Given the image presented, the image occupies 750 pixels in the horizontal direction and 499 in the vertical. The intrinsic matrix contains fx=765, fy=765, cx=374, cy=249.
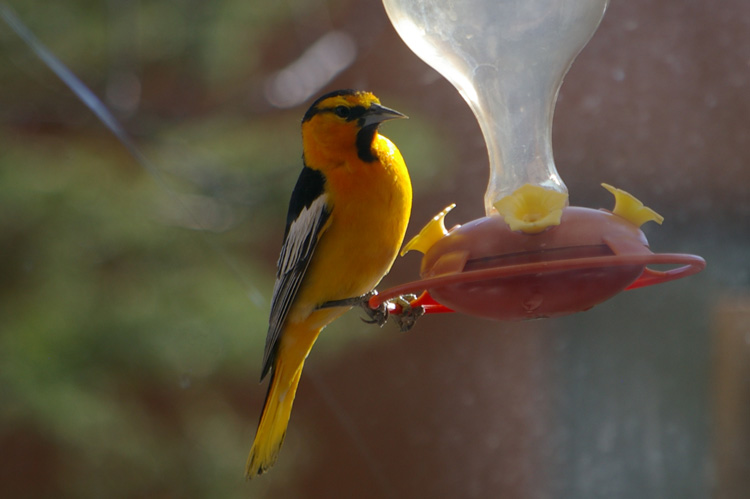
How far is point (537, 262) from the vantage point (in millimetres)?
1077

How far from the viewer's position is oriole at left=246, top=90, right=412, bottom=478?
168 centimetres

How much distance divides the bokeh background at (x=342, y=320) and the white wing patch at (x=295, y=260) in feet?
2.47

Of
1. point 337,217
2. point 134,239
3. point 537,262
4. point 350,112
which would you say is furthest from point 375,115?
point 134,239

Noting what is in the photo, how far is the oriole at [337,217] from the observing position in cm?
168

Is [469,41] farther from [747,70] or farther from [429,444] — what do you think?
[429,444]

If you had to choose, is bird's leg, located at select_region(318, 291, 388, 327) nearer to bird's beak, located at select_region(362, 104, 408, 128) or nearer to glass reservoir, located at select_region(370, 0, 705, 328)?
glass reservoir, located at select_region(370, 0, 705, 328)

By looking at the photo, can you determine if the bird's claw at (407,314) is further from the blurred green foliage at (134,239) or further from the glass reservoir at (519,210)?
the blurred green foliage at (134,239)

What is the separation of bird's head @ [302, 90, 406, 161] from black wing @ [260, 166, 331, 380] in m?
0.08

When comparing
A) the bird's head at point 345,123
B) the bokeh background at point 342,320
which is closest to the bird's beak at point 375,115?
the bird's head at point 345,123

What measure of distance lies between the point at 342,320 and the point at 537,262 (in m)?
1.92

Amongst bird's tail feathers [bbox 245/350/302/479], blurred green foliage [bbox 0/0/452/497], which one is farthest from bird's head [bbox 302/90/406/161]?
blurred green foliage [bbox 0/0/452/497]

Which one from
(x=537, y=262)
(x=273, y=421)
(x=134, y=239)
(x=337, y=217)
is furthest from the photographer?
(x=134, y=239)

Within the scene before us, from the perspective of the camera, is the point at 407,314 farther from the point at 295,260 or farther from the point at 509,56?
the point at 509,56

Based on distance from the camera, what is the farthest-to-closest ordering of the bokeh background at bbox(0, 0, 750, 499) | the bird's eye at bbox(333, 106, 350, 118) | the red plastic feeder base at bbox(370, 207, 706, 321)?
the bokeh background at bbox(0, 0, 750, 499) → the bird's eye at bbox(333, 106, 350, 118) → the red plastic feeder base at bbox(370, 207, 706, 321)
